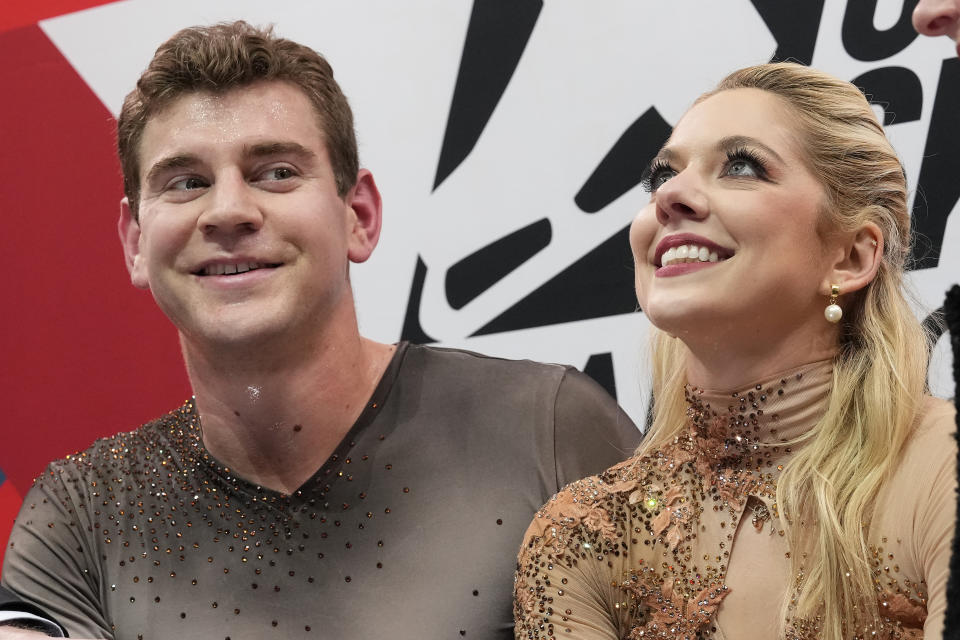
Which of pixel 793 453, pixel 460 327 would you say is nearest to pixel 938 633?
pixel 793 453

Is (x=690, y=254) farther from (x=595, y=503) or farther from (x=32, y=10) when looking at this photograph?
(x=32, y=10)

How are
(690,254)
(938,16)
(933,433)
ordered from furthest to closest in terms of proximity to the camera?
1. (690,254)
2. (933,433)
3. (938,16)

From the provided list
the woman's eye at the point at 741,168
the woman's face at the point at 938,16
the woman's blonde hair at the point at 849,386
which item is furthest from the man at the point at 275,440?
the woman's face at the point at 938,16

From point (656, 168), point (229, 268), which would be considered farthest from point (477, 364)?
point (656, 168)

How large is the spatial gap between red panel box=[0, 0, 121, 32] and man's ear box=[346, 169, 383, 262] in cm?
110

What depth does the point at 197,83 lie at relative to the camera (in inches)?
91.4

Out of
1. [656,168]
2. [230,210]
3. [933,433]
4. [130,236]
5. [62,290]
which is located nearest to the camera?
[933,433]

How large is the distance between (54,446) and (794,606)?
1.98 metres

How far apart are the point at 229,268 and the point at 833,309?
3.32 ft

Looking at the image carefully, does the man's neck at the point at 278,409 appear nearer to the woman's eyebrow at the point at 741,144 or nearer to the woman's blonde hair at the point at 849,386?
the woman's blonde hair at the point at 849,386

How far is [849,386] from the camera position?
1831 millimetres

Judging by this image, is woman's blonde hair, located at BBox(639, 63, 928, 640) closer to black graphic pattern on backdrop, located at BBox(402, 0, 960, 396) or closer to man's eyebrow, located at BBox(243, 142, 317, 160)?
black graphic pattern on backdrop, located at BBox(402, 0, 960, 396)

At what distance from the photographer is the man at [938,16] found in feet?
4.13

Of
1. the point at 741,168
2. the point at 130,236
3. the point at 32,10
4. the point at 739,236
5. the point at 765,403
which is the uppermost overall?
the point at 32,10
